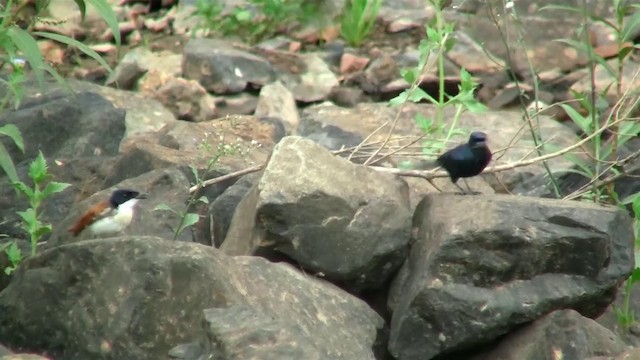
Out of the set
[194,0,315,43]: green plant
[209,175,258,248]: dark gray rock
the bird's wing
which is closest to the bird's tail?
[209,175,258,248]: dark gray rock

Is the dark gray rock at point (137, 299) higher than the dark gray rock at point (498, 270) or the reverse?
higher

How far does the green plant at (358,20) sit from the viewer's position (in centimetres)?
1132

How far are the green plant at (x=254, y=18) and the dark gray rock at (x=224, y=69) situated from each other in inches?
34.9

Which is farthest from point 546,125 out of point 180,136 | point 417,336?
point 417,336

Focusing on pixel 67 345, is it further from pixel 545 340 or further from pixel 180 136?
pixel 180 136

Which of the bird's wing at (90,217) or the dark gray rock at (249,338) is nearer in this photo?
the dark gray rock at (249,338)

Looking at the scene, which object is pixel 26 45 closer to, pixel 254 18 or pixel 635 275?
pixel 635 275

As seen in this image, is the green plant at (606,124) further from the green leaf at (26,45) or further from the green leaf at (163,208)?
the green leaf at (26,45)

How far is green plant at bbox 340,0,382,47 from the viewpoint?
11.3m

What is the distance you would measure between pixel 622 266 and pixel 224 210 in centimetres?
213

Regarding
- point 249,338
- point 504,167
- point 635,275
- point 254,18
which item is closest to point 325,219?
point 504,167

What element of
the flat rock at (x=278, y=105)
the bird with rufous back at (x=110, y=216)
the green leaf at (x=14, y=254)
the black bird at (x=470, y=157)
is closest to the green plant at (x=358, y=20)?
the flat rock at (x=278, y=105)

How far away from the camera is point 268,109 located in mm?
9766

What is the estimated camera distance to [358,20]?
11281mm
